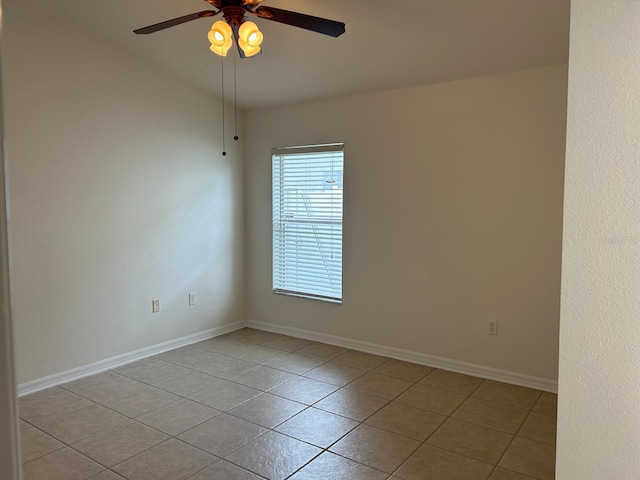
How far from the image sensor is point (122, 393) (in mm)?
3457

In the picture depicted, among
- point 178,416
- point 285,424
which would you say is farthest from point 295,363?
point 178,416

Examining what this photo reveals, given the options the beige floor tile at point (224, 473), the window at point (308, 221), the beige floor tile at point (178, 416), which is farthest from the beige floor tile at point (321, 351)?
the beige floor tile at point (224, 473)

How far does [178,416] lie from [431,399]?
1.72m

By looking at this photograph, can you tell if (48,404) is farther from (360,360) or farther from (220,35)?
(220,35)

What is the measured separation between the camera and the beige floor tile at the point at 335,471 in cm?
242

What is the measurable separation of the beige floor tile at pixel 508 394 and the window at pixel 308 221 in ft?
5.11

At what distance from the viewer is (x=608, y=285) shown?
1.39 metres

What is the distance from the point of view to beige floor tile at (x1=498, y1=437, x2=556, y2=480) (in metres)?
2.47

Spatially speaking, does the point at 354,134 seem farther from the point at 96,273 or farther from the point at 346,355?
the point at 96,273

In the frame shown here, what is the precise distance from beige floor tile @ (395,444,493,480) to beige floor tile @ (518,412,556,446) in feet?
1.56

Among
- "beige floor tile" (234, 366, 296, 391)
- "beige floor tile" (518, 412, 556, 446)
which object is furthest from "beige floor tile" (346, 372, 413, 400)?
"beige floor tile" (518, 412, 556, 446)

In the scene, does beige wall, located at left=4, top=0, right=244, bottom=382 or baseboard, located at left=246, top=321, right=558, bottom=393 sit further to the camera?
baseboard, located at left=246, top=321, right=558, bottom=393

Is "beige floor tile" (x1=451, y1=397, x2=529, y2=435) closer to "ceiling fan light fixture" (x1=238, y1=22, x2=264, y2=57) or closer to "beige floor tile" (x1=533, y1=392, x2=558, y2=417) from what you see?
"beige floor tile" (x1=533, y1=392, x2=558, y2=417)

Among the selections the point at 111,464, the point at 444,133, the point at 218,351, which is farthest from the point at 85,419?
the point at 444,133
